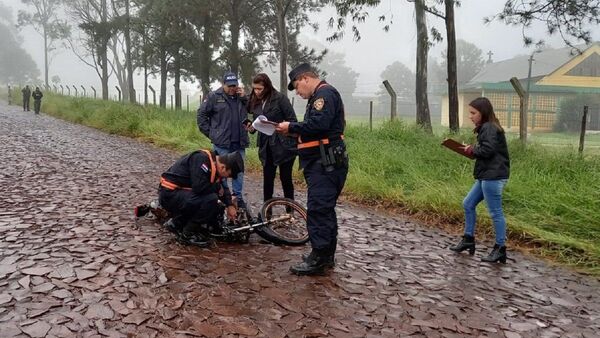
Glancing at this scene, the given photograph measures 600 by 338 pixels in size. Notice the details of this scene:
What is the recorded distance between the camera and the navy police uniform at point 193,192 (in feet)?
16.0

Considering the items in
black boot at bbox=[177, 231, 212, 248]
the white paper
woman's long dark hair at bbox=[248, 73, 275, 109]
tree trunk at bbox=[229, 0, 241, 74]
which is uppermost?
tree trunk at bbox=[229, 0, 241, 74]

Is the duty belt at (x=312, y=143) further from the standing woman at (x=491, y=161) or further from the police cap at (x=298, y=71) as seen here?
the standing woman at (x=491, y=161)

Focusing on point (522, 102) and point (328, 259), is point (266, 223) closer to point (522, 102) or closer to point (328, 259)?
point (328, 259)

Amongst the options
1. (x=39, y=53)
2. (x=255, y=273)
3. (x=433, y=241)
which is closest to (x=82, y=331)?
(x=255, y=273)

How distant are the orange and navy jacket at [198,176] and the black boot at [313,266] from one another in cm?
112

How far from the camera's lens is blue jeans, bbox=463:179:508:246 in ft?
16.9

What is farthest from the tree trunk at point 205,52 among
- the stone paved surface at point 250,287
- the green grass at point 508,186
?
the stone paved surface at point 250,287

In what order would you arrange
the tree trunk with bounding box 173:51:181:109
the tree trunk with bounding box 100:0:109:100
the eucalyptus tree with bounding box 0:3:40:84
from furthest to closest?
the eucalyptus tree with bounding box 0:3:40:84, the tree trunk with bounding box 100:0:109:100, the tree trunk with bounding box 173:51:181:109

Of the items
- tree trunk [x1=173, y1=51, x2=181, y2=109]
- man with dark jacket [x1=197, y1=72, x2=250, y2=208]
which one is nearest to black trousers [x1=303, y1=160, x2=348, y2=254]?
man with dark jacket [x1=197, y1=72, x2=250, y2=208]

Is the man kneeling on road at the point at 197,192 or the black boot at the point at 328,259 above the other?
the man kneeling on road at the point at 197,192

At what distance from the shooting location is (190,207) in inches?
194

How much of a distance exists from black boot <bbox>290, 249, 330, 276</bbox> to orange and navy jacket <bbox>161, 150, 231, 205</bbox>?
112cm

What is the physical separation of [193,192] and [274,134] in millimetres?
1224

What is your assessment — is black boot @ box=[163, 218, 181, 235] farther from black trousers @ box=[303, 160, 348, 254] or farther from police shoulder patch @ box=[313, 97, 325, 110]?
police shoulder patch @ box=[313, 97, 325, 110]
